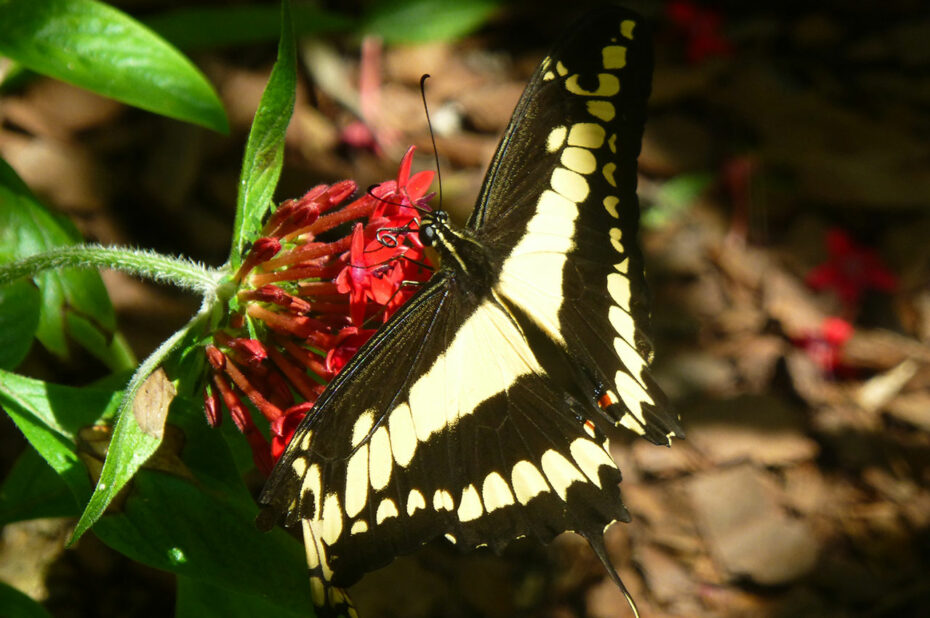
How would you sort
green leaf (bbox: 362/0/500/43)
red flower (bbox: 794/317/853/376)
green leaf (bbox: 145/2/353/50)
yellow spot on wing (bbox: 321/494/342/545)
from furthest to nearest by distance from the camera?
green leaf (bbox: 362/0/500/43), red flower (bbox: 794/317/853/376), green leaf (bbox: 145/2/353/50), yellow spot on wing (bbox: 321/494/342/545)

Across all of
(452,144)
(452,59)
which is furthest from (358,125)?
(452,59)

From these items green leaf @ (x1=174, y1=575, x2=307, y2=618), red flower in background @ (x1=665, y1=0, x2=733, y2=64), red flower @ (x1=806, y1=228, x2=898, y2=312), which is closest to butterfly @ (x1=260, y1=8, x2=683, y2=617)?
green leaf @ (x1=174, y1=575, x2=307, y2=618)

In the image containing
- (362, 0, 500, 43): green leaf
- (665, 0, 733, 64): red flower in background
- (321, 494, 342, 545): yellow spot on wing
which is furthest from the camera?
(665, 0, 733, 64): red flower in background

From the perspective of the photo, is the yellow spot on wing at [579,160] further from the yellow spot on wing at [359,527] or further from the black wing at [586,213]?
the yellow spot on wing at [359,527]

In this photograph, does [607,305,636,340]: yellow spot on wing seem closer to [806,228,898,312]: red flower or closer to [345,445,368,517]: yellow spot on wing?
[345,445,368,517]: yellow spot on wing

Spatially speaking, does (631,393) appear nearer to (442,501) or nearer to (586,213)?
(586,213)

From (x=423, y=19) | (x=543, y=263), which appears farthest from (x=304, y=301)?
(x=423, y=19)

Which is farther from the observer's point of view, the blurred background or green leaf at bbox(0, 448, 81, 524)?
the blurred background
